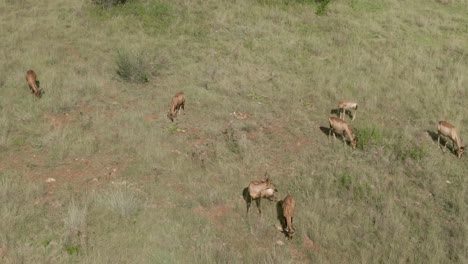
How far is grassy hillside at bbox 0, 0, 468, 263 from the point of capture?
25.6ft

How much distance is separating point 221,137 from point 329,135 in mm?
3117

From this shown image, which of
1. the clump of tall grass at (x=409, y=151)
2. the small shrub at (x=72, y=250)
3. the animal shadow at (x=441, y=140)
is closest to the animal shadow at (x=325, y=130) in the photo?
the clump of tall grass at (x=409, y=151)

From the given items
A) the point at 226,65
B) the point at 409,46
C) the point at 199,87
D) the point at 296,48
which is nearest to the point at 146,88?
the point at 199,87

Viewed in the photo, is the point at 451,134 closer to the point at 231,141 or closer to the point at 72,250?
the point at 231,141

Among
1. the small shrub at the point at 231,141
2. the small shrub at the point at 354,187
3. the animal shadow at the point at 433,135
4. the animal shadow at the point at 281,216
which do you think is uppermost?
the animal shadow at the point at 281,216

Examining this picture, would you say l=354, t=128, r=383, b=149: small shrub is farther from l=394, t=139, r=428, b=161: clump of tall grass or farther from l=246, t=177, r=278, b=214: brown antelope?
l=246, t=177, r=278, b=214: brown antelope

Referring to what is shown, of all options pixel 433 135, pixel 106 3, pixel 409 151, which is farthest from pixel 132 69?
pixel 433 135

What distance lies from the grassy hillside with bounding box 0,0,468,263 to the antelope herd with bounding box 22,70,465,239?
238mm

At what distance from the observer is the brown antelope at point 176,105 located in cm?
1239

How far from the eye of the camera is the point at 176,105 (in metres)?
12.6

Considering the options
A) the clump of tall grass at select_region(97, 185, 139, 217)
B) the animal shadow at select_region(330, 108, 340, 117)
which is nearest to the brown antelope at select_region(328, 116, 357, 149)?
the animal shadow at select_region(330, 108, 340, 117)

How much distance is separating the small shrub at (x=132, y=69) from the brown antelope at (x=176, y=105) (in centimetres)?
272

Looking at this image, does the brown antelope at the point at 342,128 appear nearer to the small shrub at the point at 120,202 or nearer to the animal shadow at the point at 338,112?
the animal shadow at the point at 338,112

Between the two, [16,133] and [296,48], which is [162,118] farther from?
[296,48]
